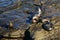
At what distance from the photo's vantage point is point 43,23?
10.8m

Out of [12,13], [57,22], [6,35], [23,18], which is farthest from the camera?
[12,13]

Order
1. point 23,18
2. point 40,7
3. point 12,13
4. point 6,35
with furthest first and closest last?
point 40,7 → point 12,13 → point 23,18 → point 6,35

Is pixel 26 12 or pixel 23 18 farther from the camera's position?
pixel 26 12

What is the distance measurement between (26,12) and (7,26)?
91.3 inches

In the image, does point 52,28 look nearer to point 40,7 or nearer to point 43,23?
point 43,23

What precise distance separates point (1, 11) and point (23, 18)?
1936mm

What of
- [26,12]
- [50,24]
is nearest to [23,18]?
[26,12]

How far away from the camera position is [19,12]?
41.9 feet

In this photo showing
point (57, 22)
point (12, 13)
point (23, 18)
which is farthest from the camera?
point (12, 13)

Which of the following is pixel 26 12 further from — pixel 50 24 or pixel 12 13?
pixel 50 24

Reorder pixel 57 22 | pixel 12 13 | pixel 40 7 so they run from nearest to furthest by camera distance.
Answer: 1. pixel 57 22
2. pixel 12 13
3. pixel 40 7

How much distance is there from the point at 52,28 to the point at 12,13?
3.21m

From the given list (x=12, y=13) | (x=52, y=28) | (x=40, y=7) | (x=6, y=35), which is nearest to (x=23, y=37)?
(x=6, y=35)

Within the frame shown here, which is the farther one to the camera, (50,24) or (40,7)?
(40,7)
